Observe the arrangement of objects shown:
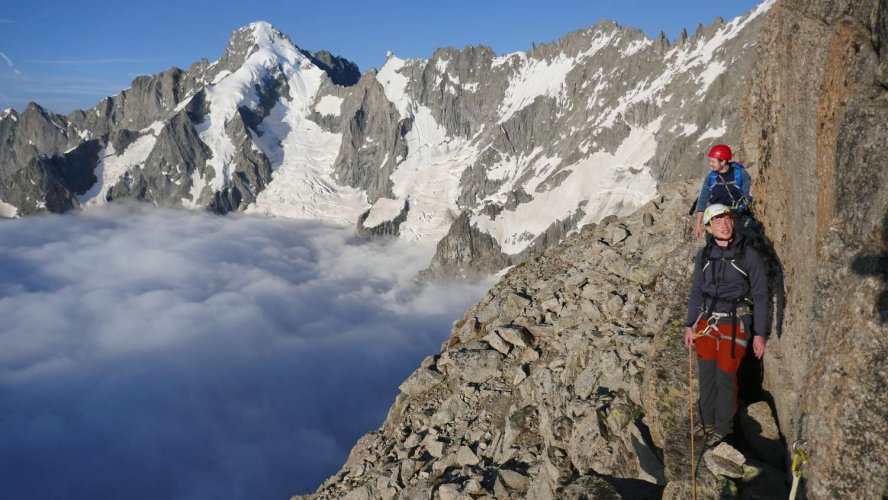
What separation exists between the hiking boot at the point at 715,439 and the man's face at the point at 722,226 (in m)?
3.97

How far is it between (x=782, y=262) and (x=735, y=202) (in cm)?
222

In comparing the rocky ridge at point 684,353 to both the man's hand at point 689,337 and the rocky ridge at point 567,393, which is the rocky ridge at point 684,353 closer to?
the rocky ridge at point 567,393

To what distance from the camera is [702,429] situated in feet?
37.3

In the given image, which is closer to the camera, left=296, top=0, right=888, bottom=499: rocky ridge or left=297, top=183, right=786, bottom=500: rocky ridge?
left=296, top=0, right=888, bottom=499: rocky ridge

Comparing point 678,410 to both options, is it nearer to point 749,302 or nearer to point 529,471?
point 749,302

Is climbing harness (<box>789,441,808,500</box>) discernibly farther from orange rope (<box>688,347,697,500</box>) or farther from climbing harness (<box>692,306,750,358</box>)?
climbing harness (<box>692,306,750,358</box>)

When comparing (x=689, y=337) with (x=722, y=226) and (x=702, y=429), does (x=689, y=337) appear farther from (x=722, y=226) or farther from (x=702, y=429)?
(x=722, y=226)

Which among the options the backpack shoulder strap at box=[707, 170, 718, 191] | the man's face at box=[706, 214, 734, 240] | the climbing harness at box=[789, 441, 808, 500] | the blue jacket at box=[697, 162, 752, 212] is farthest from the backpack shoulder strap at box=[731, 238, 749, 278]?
the climbing harness at box=[789, 441, 808, 500]

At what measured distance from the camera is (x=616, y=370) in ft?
51.9

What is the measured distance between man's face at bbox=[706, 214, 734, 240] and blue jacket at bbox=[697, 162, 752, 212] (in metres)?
2.89

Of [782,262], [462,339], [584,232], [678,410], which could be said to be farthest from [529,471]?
[584,232]

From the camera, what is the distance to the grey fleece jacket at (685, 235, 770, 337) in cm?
1020

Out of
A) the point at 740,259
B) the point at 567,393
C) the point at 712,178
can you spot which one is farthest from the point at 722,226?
the point at 567,393

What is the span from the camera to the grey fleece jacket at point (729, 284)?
10195mm
